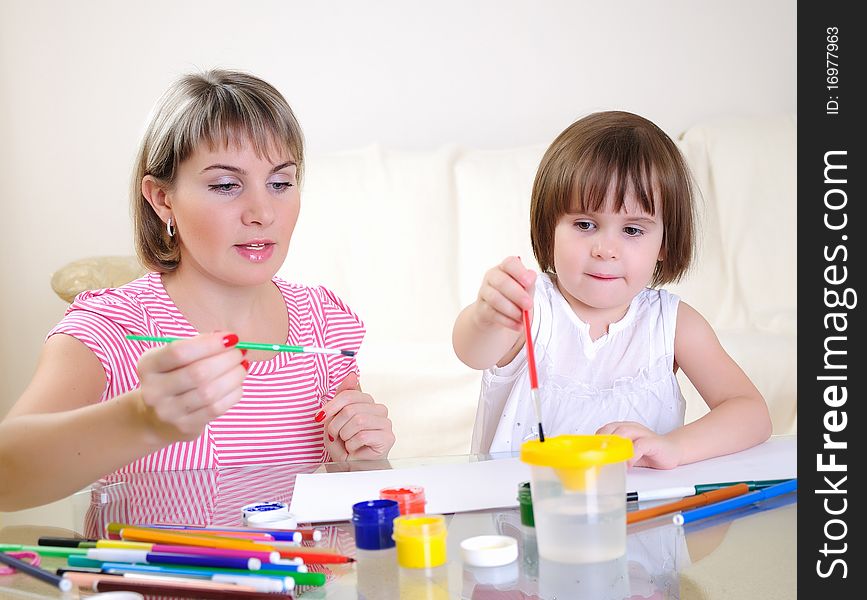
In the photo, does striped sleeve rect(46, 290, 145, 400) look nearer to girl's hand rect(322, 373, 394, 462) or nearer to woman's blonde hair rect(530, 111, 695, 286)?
girl's hand rect(322, 373, 394, 462)

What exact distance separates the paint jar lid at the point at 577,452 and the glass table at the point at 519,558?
8 cm

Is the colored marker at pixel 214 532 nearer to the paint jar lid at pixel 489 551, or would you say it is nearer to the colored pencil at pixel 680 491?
the paint jar lid at pixel 489 551

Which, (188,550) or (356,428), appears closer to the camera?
(188,550)

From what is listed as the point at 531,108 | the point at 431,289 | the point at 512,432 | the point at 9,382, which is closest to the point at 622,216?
the point at 512,432

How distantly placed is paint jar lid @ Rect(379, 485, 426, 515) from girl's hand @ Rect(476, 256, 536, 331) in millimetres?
226

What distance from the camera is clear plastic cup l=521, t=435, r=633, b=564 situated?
68cm

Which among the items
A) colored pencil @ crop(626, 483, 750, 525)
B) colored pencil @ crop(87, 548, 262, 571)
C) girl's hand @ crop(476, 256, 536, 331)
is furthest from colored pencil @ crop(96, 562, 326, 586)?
girl's hand @ crop(476, 256, 536, 331)

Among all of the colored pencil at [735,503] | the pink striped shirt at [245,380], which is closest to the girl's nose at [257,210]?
the pink striped shirt at [245,380]

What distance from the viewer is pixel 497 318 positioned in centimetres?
108

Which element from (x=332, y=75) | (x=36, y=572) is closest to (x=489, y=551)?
(x=36, y=572)

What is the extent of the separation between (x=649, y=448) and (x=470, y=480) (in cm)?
19

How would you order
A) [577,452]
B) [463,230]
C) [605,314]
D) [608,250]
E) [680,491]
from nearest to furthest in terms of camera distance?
[577,452], [680,491], [608,250], [605,314], [463,230]

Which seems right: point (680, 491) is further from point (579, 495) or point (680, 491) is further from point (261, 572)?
point (261, 572)

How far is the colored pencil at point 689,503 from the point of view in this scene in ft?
2.72
